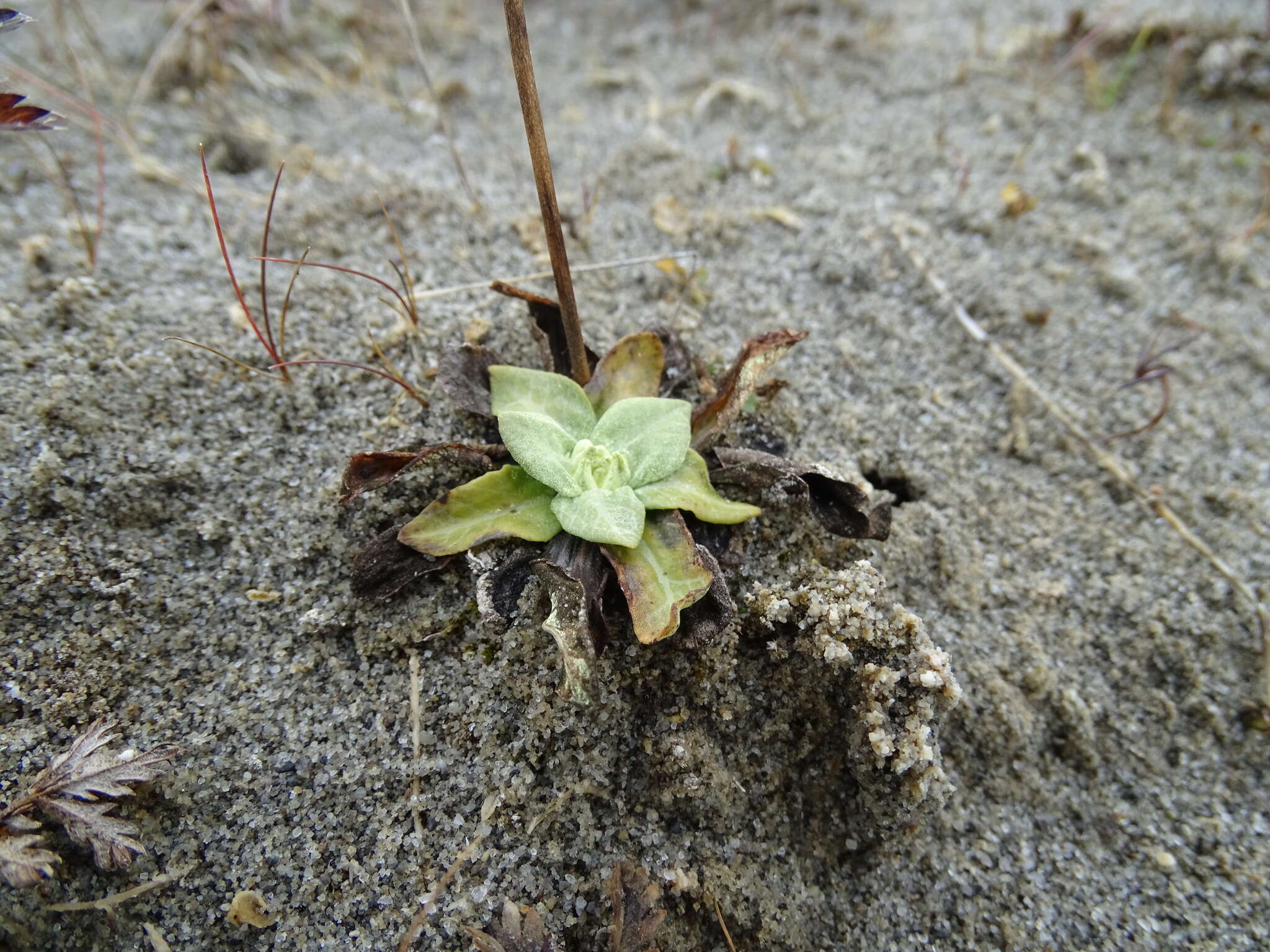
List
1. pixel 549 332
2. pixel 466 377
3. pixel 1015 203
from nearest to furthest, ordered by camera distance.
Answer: pixel 466 377 → pixel 549 332 → pixel 1015 203

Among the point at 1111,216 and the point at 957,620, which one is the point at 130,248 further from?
the point at 1111,216

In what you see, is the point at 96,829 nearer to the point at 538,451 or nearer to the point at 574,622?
the point at 574,622

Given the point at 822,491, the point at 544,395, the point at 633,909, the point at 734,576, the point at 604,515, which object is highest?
the point at 544,395

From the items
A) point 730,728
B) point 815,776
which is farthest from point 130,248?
point 815,776

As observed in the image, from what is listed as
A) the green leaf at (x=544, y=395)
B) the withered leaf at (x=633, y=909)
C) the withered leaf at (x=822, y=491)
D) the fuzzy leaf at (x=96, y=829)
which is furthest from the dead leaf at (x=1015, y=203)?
the fuzzy leaf at (x=96, y=829)

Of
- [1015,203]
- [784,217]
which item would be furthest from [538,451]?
[1015,203]

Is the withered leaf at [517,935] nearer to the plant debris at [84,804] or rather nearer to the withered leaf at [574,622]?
the withered leaf at [574,622]

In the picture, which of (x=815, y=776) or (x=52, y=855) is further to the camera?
(x=815, y=776)
